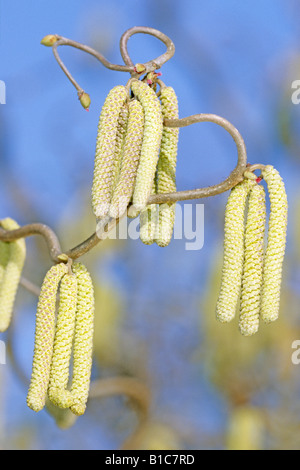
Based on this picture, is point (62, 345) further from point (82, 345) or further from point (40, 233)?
point (40, 233)

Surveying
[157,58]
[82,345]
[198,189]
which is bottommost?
[82,345]

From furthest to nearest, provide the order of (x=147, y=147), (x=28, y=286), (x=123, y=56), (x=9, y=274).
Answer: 1. (x=28, y=286)
2. (x=9, y=274)
3. (x=123, y=56)
4. (x=147, y=147)

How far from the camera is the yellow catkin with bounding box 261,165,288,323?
1020 millimetres

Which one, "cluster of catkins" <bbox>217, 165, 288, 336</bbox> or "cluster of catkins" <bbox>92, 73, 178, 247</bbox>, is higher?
"cluster of catkins" <bbox>92, 73, 178, 247</bbox>

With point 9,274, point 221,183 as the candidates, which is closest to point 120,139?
point 221,183

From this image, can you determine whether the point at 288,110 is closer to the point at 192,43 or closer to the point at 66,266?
the point at 192,43

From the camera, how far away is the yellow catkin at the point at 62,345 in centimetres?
104

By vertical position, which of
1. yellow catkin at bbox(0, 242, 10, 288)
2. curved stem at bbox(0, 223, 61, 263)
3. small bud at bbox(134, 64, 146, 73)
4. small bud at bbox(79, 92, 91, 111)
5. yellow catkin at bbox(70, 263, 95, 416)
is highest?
small bud at bbox(134, 64, 146, 73)

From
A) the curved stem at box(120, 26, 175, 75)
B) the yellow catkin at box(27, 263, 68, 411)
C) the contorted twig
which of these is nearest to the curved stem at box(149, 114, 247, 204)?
the contorted twig

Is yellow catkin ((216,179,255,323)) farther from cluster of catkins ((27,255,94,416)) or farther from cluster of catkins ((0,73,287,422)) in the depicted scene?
cluster of catkins ((27,255,94,416))

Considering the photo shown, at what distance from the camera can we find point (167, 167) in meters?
1.10

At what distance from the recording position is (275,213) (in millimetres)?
1021

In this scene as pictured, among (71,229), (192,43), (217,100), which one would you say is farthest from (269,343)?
(192,43)

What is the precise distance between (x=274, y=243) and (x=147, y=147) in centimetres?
24
